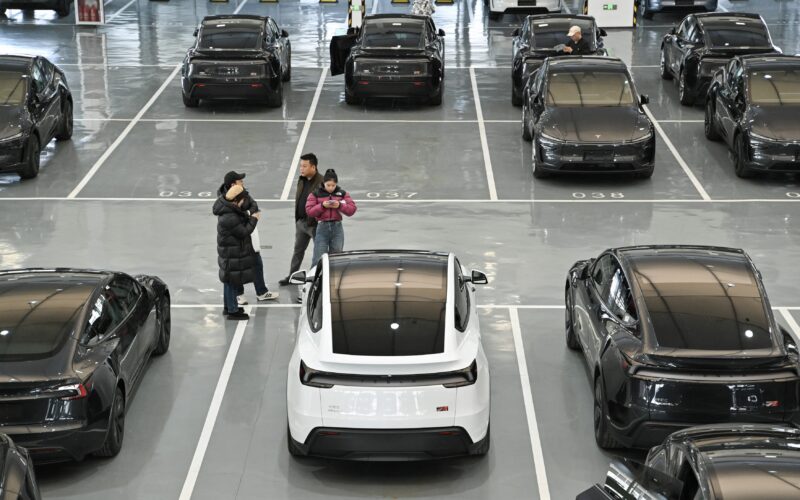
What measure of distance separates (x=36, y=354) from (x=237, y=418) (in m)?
1.87

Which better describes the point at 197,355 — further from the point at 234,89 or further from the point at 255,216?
the point at 234,89

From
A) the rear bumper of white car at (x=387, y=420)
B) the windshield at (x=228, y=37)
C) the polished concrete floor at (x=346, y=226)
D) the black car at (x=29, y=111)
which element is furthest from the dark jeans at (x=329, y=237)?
the windshield at (x=228, y=37)

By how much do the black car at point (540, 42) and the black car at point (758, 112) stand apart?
327 centimetres

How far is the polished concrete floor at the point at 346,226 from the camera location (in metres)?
10.0

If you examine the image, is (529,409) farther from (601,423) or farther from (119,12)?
(119,12)

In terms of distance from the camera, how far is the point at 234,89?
22.2 meters

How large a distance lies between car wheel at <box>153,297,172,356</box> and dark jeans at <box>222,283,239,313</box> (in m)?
0.83

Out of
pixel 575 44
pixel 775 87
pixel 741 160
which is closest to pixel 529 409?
pixel 741 160

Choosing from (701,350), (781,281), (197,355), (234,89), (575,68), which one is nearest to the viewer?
(701,350)

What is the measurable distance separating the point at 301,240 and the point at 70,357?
473 centimetres

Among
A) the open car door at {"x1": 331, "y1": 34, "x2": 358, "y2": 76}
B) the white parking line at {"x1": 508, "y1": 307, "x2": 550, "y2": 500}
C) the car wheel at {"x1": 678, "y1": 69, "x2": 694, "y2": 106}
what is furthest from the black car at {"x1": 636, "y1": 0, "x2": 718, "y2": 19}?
the white parking line at {"x1": 508, "y1": 307, "x2": 550, "y2": 500}

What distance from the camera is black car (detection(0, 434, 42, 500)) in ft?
24.9

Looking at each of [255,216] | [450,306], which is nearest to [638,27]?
[255,216]

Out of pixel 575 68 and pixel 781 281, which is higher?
pixel 575 68
